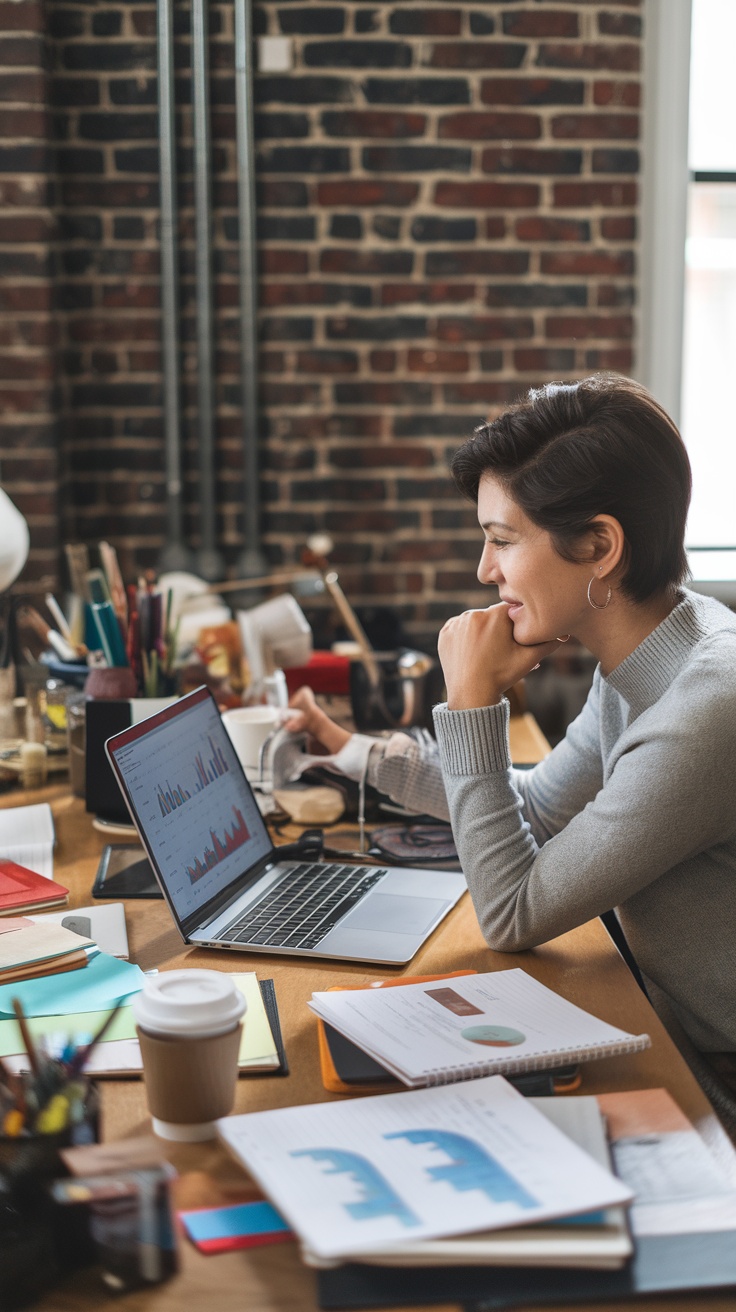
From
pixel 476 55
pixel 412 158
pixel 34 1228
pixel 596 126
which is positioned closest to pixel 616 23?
pixel 596 126

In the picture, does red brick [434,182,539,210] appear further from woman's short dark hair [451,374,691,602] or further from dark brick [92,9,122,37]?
woman's short dark hair [451,374,691,602]

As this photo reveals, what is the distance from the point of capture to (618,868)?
1.21 m

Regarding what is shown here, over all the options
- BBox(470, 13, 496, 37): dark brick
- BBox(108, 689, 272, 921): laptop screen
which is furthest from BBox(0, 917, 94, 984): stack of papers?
BBox(470, 13, 496, 37): dark brick

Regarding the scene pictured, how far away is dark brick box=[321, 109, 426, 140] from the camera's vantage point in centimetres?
278

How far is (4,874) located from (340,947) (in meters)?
0.46

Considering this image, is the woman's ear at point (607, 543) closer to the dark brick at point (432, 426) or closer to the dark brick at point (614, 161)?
the dark brick at point (432, 426)

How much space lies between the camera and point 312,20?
2.75 m

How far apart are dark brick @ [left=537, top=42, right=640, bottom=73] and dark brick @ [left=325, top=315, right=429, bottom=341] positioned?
2.09 ft

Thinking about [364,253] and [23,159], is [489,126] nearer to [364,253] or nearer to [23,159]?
[364,253]

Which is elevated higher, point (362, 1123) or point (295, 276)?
point (295, 276)

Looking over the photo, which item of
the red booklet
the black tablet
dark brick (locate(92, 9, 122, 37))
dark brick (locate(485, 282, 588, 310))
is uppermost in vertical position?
dark brick (locate(92, 9, 122, 37))

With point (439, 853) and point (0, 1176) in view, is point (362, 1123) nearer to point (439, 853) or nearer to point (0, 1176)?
point (0, 1176)

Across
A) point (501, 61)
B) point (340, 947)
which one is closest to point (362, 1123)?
point (340, 947)

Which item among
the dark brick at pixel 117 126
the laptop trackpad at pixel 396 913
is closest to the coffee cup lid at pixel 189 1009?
the laptop trackpad at pixel 396 913
